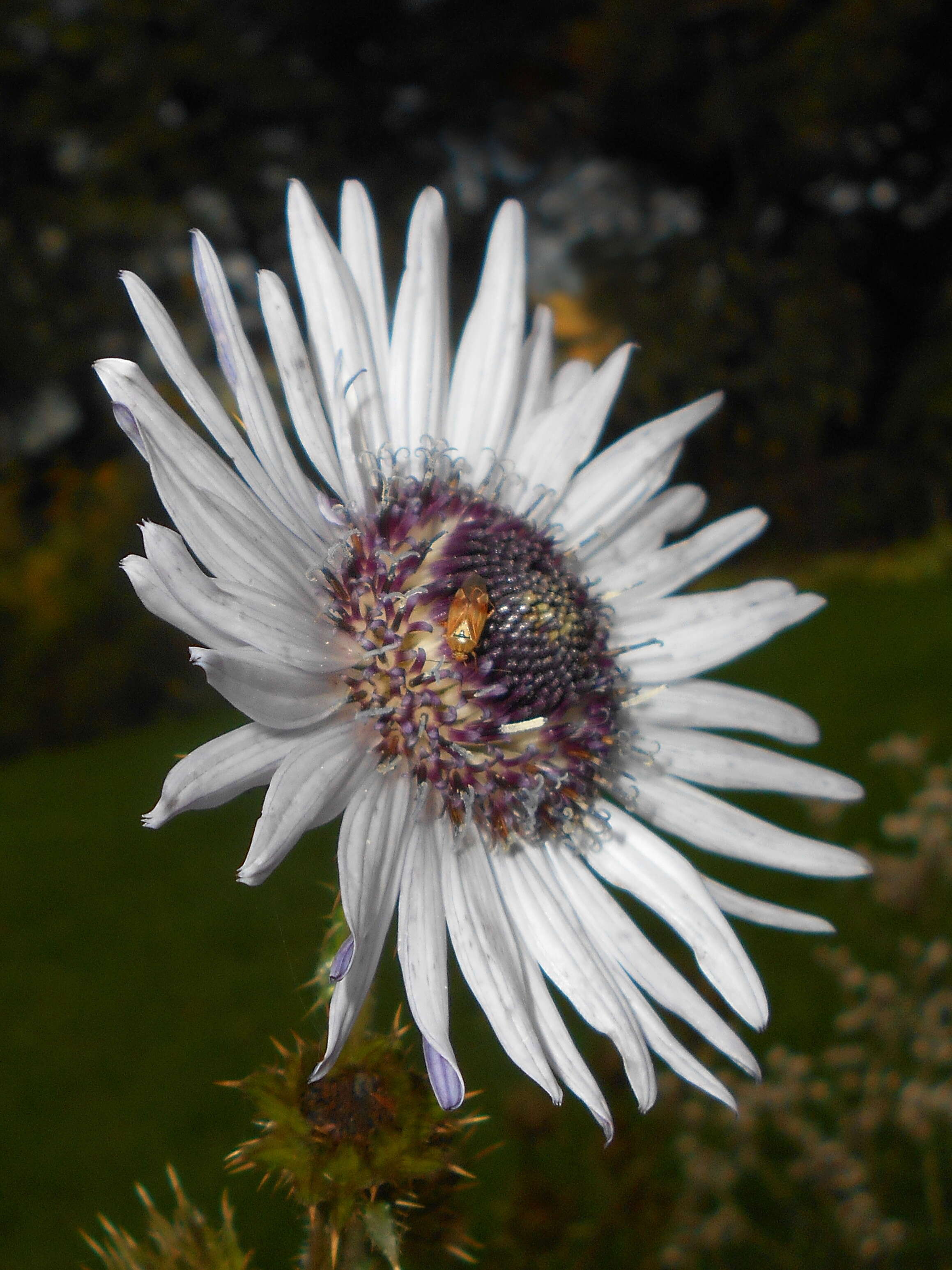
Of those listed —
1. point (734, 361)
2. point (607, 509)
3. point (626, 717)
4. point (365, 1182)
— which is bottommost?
point (365, 1182)

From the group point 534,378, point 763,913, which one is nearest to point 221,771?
point 763,913

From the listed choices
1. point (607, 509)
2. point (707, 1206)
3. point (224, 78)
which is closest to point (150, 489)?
point (224, 78)

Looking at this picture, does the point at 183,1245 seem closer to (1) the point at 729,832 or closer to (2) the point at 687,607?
(1) the point at 729,832

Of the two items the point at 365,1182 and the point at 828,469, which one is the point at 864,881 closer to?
the point at 365,1182

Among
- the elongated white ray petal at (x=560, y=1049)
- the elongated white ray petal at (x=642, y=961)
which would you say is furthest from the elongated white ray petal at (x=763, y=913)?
the elongated white ray petal at (x=560, y=1049)

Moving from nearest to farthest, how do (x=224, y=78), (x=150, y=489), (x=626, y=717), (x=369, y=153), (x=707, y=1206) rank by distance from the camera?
(x=626, y=717) → (x=707, y=1206) → (x=150, y=489) → (x=224, y=78) → (x=369, y=153)

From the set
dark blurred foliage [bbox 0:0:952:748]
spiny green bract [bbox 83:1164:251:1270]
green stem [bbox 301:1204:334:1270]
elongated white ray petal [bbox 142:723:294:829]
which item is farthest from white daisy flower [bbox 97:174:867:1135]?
dark blurred foliage [bbox 0:0:952:748]
